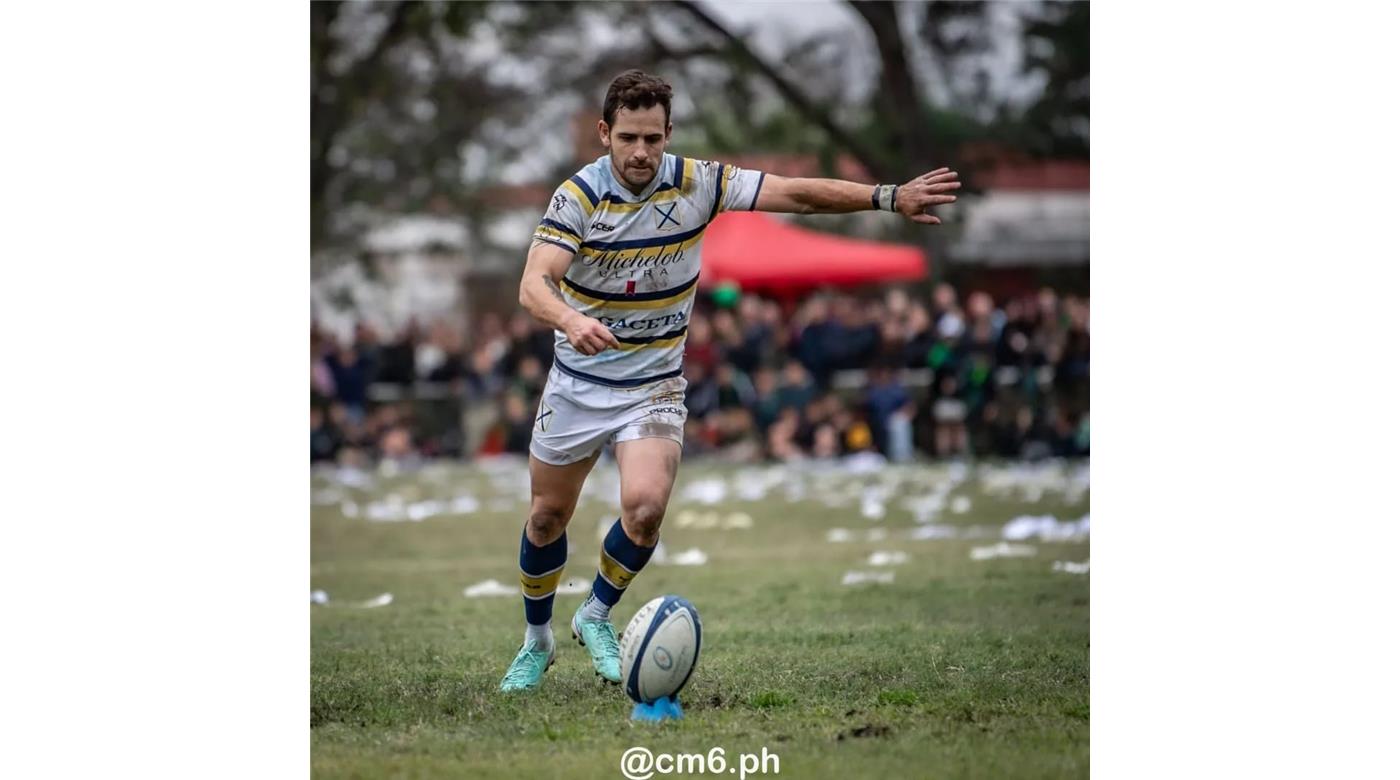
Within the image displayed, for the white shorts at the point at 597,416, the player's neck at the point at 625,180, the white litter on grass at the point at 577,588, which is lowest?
the white litter on grass at the point at 577,588

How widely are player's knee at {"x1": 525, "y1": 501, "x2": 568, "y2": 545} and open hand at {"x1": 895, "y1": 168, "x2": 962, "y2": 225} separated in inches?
84.7

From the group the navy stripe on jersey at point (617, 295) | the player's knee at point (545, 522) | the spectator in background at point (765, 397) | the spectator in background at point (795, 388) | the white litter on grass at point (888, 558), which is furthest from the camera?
the spectator in background at point (765, 397)

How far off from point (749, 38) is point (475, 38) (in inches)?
179

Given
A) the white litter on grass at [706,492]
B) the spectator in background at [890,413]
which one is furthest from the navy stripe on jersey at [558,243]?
the spectator in background at [890,413]

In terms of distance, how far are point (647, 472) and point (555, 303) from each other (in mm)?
977

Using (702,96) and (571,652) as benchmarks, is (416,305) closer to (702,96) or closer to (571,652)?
(702,96)

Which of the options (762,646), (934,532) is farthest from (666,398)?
(934,532)

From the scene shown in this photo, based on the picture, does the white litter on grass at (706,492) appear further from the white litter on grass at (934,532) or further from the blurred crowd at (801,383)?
the white litter on grass at (934,532)

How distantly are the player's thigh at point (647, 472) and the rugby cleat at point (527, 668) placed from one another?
0.94 meters

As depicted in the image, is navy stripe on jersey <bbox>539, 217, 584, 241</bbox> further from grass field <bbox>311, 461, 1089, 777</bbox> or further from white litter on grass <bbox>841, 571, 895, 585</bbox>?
white litter on grass <bbox>841, 571, 895, 585</bbox>

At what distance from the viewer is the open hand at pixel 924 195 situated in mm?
7426

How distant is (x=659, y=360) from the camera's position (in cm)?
779

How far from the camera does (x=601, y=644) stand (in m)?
7.89

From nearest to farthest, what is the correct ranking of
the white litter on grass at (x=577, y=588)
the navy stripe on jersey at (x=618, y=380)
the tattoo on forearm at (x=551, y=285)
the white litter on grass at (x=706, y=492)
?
the tattoo on forearm at (x=551, y=285)
the navy stripe on jersey at (x=618, y=380)
the white litter on grass at (x=577, y=588)
the white litter on grass at (x=706, y=492)
